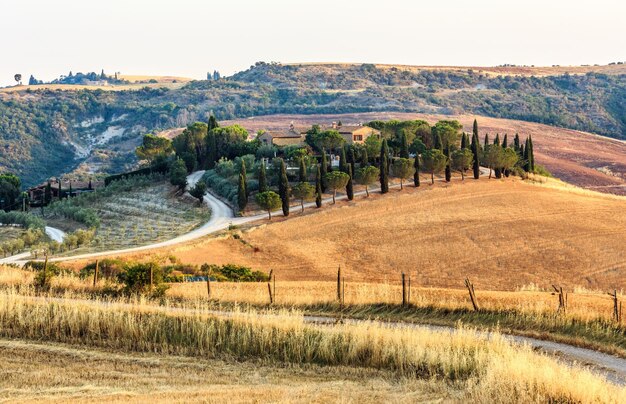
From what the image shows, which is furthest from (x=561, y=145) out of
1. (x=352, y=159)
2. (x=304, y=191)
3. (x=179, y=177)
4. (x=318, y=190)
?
(x=304, y=191)

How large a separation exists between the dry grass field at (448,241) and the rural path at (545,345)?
29.1m

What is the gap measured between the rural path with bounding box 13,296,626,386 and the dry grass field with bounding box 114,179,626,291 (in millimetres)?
29055

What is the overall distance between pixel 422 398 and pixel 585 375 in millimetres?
3476

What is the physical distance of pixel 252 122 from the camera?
583ft

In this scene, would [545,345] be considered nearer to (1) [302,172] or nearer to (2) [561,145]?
(1) [302,172]

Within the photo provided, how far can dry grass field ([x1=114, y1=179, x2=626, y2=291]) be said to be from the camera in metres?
57.3

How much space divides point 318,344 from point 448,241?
47893mm

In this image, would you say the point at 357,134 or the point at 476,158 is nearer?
the point at 476,158

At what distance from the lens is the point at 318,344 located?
67.5 feet

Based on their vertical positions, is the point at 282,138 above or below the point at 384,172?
above

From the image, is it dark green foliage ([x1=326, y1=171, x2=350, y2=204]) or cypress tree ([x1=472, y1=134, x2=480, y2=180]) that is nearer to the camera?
dark green foliage ([x1=326, y1=171, x2=350, y2=204])

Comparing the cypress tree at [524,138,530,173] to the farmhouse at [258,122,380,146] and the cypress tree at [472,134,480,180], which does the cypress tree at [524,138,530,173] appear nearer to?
the cypress tree at [472,134,480,180]

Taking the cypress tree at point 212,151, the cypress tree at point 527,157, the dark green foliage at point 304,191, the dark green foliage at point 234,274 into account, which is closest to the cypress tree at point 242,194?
the dark green foliage at point 304,191

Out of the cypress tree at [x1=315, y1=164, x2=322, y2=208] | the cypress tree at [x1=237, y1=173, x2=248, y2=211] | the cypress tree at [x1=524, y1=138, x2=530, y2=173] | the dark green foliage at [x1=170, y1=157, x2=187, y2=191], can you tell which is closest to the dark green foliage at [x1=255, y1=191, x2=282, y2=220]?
the cypress tree at [x1=237, y1=173, x2=248, y2=211]
